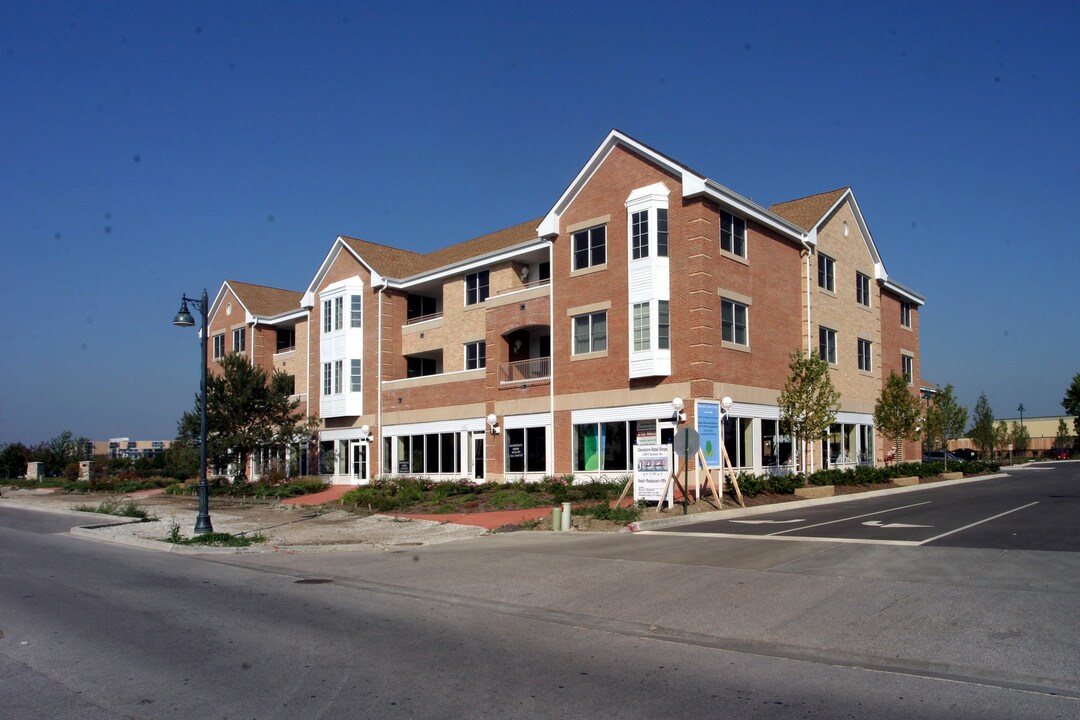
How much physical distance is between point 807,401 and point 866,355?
38.7 ft

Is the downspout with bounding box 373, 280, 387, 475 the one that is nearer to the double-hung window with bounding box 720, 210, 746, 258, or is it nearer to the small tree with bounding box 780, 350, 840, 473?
the double-hung window with bounding box 720, 210, 746, 258

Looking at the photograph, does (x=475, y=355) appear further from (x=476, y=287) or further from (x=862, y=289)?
(x=862, y=289)

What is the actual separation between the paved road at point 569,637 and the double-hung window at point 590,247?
16.6m

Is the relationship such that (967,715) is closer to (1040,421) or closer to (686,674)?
(686,674)

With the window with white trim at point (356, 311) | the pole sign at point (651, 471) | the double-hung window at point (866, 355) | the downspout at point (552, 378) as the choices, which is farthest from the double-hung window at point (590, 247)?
the window with white trim at point (356, 311)

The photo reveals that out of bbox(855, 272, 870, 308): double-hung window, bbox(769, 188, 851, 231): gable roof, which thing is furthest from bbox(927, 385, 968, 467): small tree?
bbox(769, 188, 851, 231): gable roof

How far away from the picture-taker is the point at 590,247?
31328mm

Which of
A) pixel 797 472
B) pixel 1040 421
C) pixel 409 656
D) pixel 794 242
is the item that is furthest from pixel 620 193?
pixel 1040 421

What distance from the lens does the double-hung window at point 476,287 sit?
37.7m

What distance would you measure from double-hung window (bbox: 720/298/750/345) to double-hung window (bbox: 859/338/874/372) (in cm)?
1145

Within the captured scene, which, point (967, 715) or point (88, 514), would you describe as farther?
point (88, 514)

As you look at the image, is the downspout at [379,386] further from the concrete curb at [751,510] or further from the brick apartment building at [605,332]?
the concrete curb at [751,510]

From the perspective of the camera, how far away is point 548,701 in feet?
22.8

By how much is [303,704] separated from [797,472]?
1122 inches
